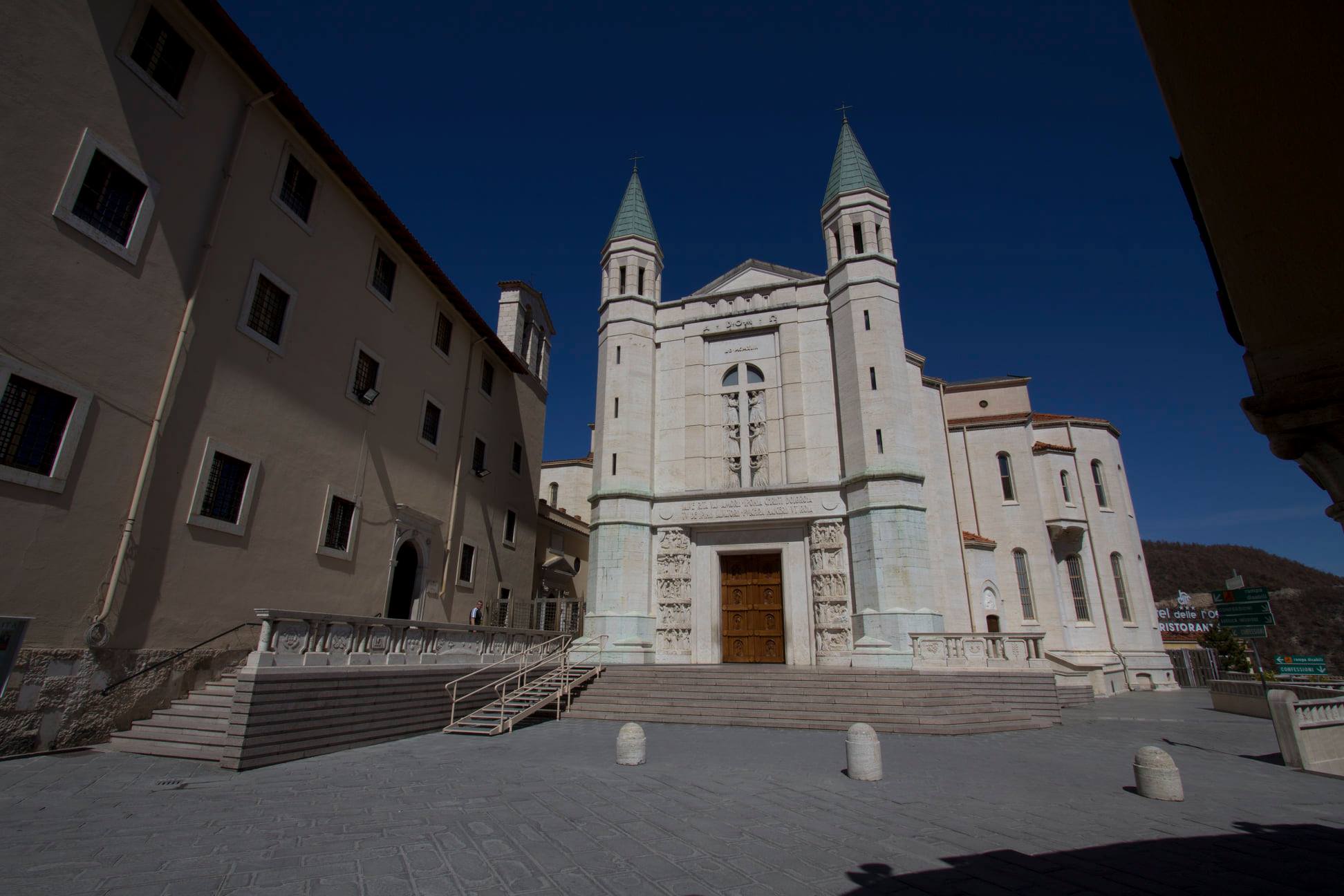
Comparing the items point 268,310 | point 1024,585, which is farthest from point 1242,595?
point 268,310

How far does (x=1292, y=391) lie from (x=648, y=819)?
580 cm

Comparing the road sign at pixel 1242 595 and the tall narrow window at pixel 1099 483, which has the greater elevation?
the tall narrow window at pixel 1099 483

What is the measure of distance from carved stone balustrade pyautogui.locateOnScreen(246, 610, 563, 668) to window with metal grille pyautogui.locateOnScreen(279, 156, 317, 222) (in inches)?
360

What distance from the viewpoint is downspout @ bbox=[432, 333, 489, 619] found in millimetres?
18656

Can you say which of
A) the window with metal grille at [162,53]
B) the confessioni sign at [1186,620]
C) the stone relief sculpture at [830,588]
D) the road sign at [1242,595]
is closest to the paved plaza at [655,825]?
the road sign at [1242,595]

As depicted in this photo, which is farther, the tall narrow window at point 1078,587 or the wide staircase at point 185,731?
the tall narrow window at point 1078,587

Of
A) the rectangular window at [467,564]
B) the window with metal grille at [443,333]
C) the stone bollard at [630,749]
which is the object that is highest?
the window with metal grille at [443,333]

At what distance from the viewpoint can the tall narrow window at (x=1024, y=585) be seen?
25656 millimetres

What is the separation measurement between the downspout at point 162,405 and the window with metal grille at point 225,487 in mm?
1187

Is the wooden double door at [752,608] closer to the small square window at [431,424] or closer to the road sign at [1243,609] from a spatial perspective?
the small square window at [431,424]

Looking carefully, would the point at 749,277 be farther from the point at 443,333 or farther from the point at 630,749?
the point at 630,749

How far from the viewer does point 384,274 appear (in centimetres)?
1744

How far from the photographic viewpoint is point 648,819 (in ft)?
19.3

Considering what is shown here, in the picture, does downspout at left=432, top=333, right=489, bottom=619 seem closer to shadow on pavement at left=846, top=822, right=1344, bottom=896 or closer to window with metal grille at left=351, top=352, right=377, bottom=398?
window with metal grille at left=351, top=352, right=377, bottom=398
